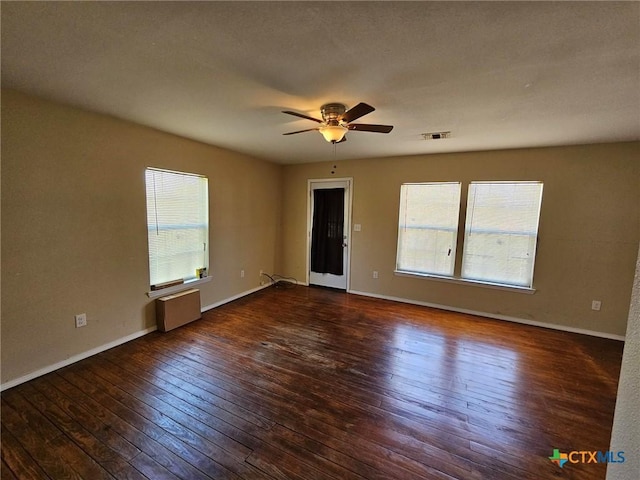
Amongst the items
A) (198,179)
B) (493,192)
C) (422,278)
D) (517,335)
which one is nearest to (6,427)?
(198,179)

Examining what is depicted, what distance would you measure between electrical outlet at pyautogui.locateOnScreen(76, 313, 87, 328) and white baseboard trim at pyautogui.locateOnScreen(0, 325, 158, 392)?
276 mm

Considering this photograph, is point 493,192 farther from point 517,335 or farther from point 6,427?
point 6,427

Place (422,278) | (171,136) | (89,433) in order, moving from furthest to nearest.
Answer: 1. (422,278)
2. (171,136)
3. (89,433)

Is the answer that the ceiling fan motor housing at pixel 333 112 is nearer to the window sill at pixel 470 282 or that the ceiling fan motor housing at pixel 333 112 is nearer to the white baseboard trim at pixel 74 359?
the window sill at pixel 470 282

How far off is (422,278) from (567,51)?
129 inches

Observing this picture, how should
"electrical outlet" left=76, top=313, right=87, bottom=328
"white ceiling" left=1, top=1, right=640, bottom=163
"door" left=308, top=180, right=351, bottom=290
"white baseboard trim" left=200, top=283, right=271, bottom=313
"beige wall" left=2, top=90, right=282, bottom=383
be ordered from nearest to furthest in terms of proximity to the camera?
"white ceiling" left=1, top=1, right=640, bottom=163 → "beige wall" left=2, top=90, right=282, bottom=383 → "electrical outlet" left=76, top=313, right=87, bottom=328 → "white baseboard trim" left=200, top=283, right=271, bottom=313 → "door" left=308, top=180, right=351, bottom=290

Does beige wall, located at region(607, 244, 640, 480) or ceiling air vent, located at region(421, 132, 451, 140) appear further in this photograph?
ceiling air vent, located at region(421, 132, 451, 140)

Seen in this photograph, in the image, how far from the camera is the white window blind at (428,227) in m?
4.11

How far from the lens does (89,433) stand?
1.78 meters

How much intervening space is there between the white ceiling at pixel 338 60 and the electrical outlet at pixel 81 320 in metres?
1.91

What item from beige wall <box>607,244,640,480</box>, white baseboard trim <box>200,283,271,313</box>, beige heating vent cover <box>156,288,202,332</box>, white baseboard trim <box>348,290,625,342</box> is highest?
beige wall <box>607,244,640,480</box>

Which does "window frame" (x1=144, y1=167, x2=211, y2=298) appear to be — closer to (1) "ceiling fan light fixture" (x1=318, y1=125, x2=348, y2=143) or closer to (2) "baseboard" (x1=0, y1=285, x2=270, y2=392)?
(2) "baseboard" (x1=0, y1=285, x2=270, y2=392)

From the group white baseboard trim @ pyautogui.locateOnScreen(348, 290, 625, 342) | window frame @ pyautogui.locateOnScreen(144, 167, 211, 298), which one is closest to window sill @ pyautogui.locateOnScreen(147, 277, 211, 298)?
window frame @ pyautogui.locateOnScreen(144, 167, 211, 298)

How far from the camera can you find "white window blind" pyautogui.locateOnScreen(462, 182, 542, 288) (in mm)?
3648
